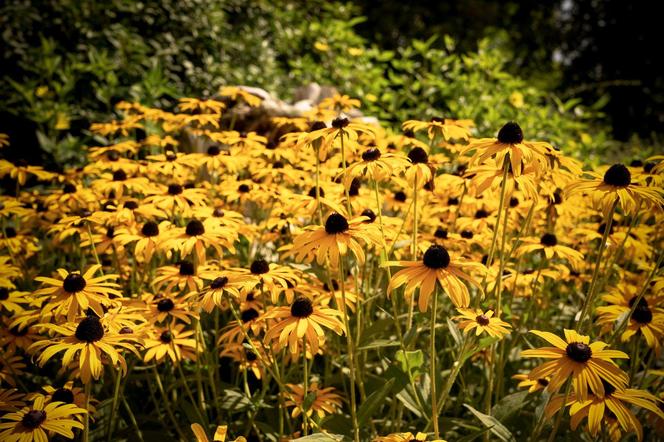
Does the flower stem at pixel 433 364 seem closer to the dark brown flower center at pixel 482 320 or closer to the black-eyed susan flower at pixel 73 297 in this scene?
the dark brown flower center at pixel 482 320

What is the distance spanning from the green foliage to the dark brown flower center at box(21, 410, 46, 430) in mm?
3714

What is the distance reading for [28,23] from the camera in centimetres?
579

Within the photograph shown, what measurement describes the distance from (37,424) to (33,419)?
0.02 m

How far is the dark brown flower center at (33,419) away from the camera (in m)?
1.54

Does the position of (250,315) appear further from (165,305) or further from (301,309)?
(301,309)

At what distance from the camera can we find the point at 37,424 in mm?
1552

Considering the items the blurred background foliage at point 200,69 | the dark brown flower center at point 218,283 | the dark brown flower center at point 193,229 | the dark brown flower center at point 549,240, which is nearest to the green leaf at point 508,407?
the dark brown flower center at point 549,240

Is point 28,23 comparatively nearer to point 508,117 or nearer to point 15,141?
point 15,141

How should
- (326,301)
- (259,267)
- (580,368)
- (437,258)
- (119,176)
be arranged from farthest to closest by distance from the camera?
(119,176) < (326,301) < (259,267) < (437,258) < (580,368)

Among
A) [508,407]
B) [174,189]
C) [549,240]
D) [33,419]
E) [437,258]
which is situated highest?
[437,258]

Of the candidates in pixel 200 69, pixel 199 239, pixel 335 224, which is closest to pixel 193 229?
pixel 199 239

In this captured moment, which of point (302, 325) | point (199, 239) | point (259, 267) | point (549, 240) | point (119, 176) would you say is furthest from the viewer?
point (119, 176)

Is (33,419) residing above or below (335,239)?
below

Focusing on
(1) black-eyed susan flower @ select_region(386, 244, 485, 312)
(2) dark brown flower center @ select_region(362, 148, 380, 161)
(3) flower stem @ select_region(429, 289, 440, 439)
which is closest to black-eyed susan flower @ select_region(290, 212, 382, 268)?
(1) black-eyed susan flower @ select_region(386, 244, 485, 312)
